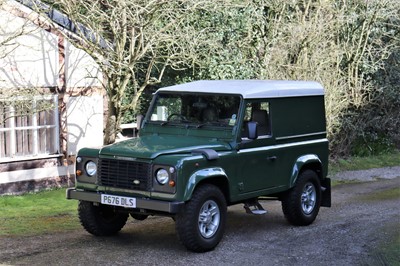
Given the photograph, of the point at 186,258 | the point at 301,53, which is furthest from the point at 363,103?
the point at 186,258

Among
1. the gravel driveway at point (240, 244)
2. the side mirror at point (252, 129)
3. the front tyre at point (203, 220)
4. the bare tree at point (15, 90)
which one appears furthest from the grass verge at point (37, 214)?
the side mirror at point (252, 129)

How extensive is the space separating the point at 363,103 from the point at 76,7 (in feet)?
36.9

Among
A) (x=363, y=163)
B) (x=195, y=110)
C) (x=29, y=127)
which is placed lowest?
(x=363, y=163)

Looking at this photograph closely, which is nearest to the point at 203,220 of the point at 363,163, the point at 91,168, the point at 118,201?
the point at 118,201

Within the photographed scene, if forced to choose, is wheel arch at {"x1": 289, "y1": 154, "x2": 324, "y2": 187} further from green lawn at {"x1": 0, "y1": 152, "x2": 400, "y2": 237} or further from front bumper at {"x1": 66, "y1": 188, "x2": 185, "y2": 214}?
green lawn at {"x1": 0, "y1": 152, "x2": 400, "y2": 237}

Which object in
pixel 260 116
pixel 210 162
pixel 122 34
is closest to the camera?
pixel 210 162

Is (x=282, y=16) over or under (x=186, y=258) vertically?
over

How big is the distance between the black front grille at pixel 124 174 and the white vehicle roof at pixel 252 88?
1.95m

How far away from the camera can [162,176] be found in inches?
372

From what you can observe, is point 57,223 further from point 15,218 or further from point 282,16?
point 282,16

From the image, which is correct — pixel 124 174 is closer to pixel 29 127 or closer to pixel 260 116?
pixel 260 116

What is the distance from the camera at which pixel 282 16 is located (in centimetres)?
2055

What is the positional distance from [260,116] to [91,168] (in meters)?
2.73

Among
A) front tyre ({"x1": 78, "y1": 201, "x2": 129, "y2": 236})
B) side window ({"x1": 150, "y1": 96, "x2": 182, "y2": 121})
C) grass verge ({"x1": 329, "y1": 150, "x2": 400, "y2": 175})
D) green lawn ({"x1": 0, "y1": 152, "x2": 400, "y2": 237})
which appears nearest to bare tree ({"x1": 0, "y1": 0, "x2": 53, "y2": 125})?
green lawn ({"x1": 0, "y1": 152, "x2": 400, "y2": 237})
